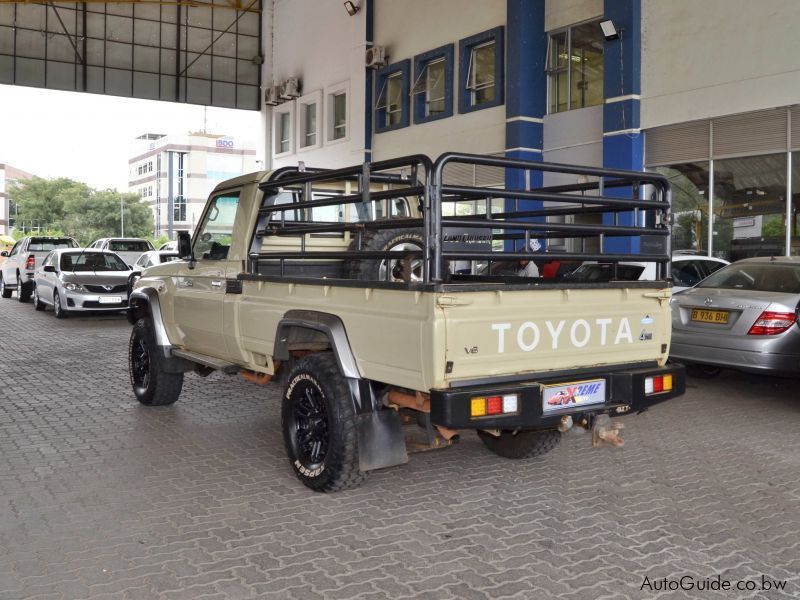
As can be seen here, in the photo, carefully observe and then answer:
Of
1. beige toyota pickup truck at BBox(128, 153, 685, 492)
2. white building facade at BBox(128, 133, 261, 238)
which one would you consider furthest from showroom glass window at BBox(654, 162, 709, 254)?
white building facade at BBox(128, 133, 261, 238)

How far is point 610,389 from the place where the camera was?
491 cm

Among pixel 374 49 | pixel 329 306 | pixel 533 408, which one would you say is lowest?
pixel 533 408

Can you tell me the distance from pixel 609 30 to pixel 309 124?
14011 millimetres

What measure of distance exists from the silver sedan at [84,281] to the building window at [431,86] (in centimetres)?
921

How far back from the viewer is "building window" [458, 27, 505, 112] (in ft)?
63.1

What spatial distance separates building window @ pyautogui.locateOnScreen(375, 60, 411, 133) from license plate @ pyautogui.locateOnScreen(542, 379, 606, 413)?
18.7 meters

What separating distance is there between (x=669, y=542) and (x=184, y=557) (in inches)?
102

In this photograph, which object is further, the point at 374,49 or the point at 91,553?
the point at 374,49

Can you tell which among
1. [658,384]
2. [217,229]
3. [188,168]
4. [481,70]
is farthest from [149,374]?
[188,168]

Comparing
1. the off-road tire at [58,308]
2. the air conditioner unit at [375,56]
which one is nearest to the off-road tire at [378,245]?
the off-road tire at [58,308]

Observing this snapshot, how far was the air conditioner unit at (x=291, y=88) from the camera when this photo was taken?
89.5ft

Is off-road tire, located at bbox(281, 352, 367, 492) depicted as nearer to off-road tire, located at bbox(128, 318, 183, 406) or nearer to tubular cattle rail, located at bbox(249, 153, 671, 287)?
tubular cattle rail, located at bbox(249, 153, 671, 287)

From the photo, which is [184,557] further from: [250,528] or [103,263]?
[103,263]

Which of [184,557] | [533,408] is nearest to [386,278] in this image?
[533,408]
